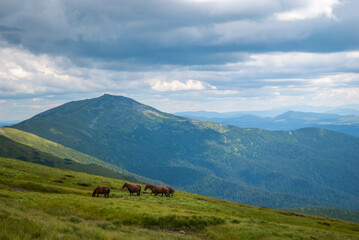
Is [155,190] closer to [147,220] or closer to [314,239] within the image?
[147,220]

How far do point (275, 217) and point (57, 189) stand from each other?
169ft

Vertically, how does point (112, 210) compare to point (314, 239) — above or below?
above

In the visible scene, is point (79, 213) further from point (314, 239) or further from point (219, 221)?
point (314, 239)

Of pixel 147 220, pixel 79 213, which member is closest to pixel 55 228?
pixel 79 213

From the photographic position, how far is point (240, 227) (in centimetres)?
3434

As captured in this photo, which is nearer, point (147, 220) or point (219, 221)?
point (147, 220)

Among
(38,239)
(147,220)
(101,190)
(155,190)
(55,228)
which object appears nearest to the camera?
→ (38,239)

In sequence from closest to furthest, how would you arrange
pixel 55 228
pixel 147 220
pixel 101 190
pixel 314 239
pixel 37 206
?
1. pixel 55 228
2. pixel 37 206
3. pixel 147 220
4. pixel 314 239
5. pixel 101 190

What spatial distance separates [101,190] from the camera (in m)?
52.1

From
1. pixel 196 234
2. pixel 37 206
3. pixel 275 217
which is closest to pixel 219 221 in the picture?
pixel 196 234

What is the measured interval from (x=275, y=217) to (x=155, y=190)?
100ft

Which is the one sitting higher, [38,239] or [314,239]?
[38,239]

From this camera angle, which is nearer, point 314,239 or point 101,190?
point 314,239

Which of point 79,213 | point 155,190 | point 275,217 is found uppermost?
point 79,213
